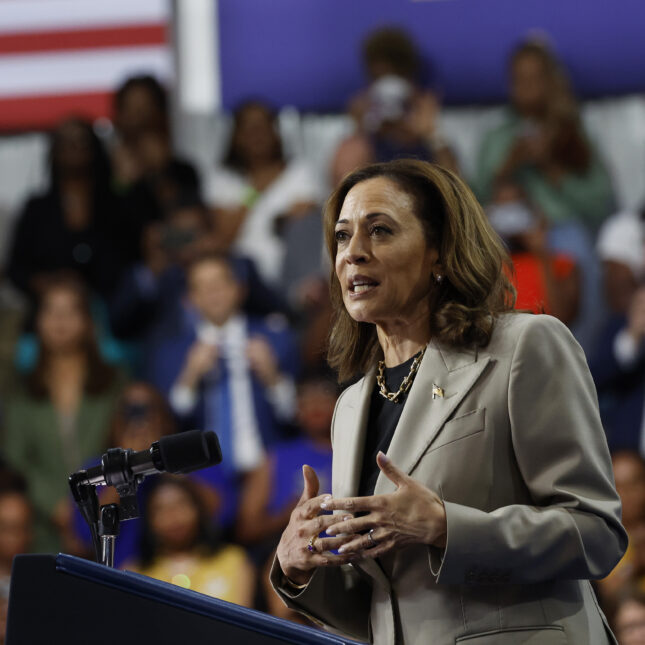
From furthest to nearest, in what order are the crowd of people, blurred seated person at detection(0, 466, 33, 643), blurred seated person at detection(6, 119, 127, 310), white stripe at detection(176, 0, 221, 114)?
white stripe at detection(176, 0, 221, 114) → blurred seated person at detection(6, 119, 127, 310) → blurred seated person at detection(0, 466, 33, 643) → the crowd of people

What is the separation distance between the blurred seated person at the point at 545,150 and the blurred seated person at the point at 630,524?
148cm

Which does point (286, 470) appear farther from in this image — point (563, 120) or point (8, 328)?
point (563, 120)

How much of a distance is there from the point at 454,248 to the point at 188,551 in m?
3.59

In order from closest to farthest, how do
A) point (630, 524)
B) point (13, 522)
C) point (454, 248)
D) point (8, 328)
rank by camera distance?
point (454, 248)
point (630, 524)
point (13, 522)
point (8, 328)

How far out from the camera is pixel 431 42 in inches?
252

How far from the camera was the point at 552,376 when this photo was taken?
1713mm

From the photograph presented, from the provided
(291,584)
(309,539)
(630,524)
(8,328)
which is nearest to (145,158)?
(8,328)

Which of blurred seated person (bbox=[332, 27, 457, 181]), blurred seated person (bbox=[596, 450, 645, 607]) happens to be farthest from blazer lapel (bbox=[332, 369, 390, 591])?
blurred seated person (bbox=[332, 27, 457, 181])

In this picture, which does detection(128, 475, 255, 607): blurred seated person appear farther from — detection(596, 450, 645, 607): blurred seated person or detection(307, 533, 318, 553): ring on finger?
detection(307, 533, 318, 553): ring on finger

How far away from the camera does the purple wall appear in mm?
6203

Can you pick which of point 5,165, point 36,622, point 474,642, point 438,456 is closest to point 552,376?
point 438,456

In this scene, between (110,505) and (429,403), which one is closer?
(110,505)

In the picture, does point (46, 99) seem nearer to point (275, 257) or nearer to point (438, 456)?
point (275, 257)

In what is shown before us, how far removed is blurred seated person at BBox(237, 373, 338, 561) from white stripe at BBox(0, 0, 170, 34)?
2941mm
